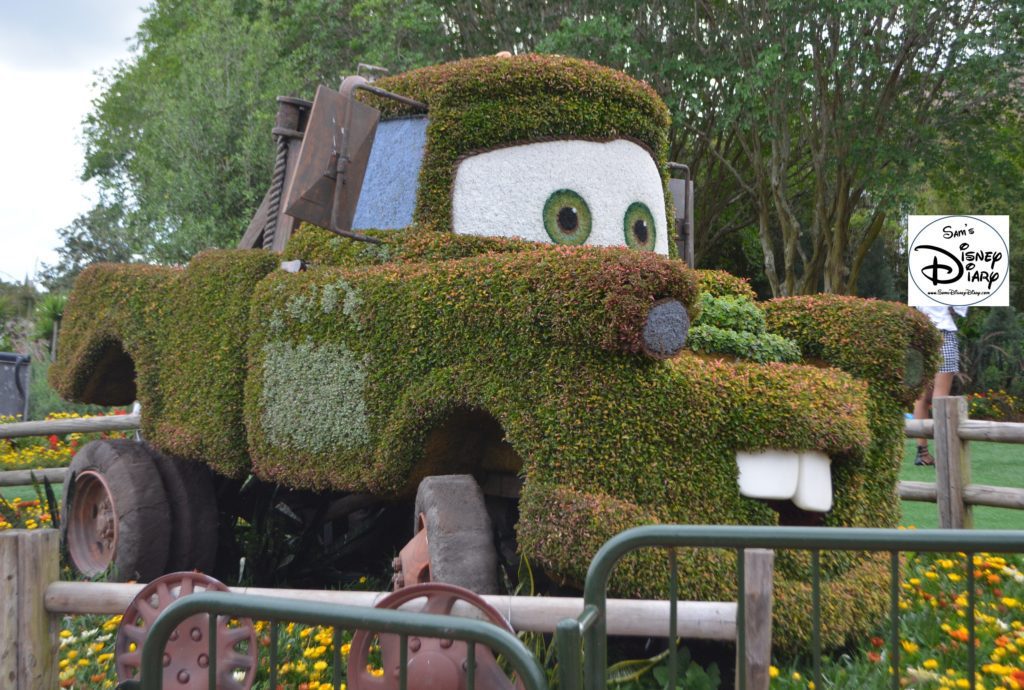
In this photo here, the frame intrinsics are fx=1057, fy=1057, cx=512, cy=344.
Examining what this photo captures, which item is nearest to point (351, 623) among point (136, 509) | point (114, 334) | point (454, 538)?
point (454, 538)

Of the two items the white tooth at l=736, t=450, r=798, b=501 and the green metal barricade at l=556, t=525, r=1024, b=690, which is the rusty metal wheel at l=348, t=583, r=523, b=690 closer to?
the green metal barricade at l=556, t=525, r=1024, b=690

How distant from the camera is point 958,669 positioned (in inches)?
162

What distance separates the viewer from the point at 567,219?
15.5ft

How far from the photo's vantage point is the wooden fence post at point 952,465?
6.52m

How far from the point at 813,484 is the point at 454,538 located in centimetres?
130

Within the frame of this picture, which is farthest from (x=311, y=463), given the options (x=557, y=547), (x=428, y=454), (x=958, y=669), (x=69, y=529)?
(x=958, y=669)

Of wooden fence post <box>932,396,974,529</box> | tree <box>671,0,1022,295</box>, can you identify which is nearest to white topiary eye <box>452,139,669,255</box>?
wooden fence post <box>932,396,974,529</box>

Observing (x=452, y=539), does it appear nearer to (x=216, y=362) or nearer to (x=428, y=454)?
(x=428, y=454)

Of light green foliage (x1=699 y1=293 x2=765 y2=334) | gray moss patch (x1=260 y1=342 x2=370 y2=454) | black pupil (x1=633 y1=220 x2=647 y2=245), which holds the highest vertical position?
black pupil (x1=633 y1=220 x2=647 y2=245)

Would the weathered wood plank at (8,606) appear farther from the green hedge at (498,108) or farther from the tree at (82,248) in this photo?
the tree at (82,248)

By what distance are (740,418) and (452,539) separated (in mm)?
1098

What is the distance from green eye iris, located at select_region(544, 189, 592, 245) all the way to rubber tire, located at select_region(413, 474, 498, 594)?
134cm

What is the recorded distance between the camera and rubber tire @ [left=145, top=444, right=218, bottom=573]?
17.9 feet

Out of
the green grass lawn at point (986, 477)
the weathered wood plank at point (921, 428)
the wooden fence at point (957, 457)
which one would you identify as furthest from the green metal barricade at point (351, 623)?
the weathered wood plank at point (921, 428)
